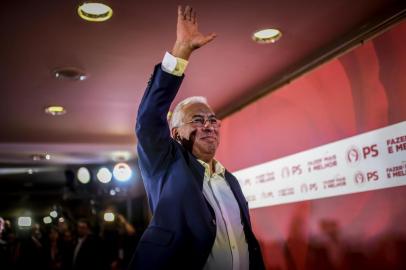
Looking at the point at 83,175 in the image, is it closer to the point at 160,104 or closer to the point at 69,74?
the point at 69,74

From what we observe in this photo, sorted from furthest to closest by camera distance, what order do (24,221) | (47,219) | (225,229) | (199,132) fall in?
(47,219), (24,221), (199,132), (225,229)

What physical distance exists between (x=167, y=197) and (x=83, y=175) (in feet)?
19.8

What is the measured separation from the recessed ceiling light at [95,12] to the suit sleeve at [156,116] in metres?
1.09

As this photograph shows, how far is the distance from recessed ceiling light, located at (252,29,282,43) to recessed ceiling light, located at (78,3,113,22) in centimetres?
106

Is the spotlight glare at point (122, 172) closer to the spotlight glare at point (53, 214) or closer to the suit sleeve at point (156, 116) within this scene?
the suit sleeve at point (156, 116)

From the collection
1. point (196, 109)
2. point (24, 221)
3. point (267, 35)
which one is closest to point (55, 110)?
point (267, 35)

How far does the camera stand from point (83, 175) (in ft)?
23.8

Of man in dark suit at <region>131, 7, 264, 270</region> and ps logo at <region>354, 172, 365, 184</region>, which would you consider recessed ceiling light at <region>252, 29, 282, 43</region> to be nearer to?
ps logo at <region>354, 172, 365, 184</region>

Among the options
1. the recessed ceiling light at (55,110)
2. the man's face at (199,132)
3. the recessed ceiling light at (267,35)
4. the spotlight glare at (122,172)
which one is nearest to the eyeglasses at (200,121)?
the man's face at (199,132)

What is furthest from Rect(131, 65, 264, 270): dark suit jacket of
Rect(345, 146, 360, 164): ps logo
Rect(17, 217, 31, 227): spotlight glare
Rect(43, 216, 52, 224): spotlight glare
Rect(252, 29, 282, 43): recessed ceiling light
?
Rect(43, 216, 52, 224): spotlight glare

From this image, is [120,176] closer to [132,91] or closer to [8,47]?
[132,91]

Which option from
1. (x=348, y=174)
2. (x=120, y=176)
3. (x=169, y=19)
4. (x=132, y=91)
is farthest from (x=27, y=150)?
(x=348, y=174)

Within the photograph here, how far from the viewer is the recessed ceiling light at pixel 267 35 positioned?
2904 millimetres

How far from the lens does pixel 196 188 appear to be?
5.22ft
